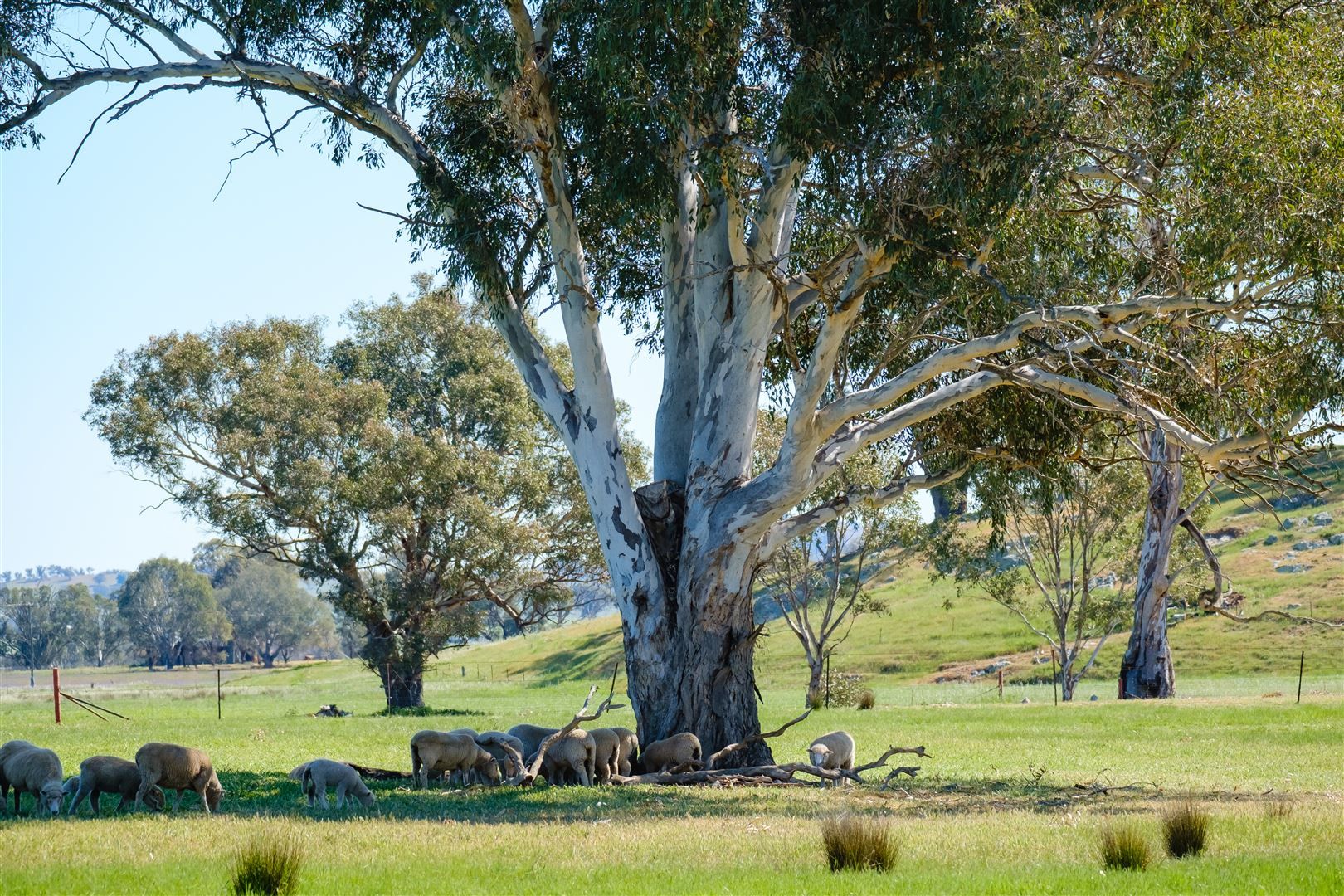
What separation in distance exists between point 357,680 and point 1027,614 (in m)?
32.9

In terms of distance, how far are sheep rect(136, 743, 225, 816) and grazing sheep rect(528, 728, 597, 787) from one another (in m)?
3.49

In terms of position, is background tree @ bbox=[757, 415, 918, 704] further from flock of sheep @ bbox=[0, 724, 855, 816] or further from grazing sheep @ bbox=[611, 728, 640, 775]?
flock of sheep @ bbox=[0, 724, 855, 816]

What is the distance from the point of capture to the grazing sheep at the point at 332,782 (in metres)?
11.4

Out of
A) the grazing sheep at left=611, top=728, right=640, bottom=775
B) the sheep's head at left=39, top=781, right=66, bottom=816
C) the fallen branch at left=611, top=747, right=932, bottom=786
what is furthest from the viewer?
the grazing sheep at left=611, top=728, right=640, bottom=775

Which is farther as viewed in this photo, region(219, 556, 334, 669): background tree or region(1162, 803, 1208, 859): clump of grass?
region(219, 556, 334, 669): background tree

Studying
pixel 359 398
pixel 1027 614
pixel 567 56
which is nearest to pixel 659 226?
pixel 567 56

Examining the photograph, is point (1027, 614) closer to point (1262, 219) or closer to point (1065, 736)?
point (1065, 736)

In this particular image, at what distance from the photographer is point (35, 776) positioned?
10492mm

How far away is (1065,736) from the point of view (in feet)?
70.9

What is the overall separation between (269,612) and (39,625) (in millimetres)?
21958

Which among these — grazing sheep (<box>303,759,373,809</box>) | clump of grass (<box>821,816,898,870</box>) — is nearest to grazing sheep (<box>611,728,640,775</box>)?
grazing sheep (<box>303,759,373,809</box>)

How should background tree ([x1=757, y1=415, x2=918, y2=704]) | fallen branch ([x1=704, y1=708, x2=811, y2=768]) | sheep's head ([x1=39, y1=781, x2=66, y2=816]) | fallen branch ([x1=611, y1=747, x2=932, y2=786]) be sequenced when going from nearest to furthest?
sheep's head ([x1=39, y1=781, x2=66, y2=816]) → fallen branch ([x1=611, y1=747, x2=932, y2=786]) → fallen branch ([x1=704, y1=708, x2=811, y2=768]) → background tree ([x1=757, y1=415, x2=918, y2=704])

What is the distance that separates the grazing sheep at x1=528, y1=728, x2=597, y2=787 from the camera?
13406 millimetres

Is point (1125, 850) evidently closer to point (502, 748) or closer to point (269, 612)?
point (502, 748)
